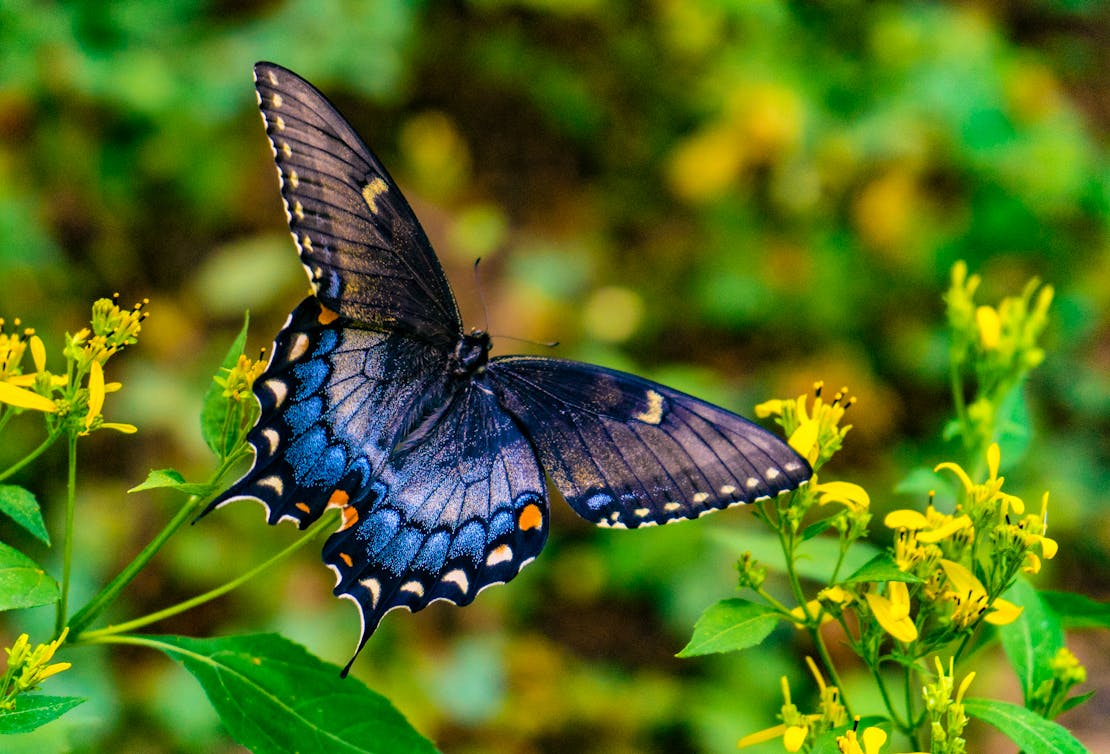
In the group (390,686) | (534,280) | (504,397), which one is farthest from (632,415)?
(534,280)

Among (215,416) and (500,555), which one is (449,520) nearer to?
(500,555)

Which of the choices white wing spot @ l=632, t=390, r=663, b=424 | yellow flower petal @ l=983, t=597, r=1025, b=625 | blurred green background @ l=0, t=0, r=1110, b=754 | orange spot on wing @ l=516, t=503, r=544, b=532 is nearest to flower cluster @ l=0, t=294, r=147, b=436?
orange spot on wing @ l=516, t=503, r=544, b=532

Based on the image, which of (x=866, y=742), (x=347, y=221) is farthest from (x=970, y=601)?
(x=347, y=221)

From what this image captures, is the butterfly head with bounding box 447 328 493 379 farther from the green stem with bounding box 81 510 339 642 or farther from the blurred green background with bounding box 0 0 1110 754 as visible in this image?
the blurred green background with bounding box 0 0 1110 754

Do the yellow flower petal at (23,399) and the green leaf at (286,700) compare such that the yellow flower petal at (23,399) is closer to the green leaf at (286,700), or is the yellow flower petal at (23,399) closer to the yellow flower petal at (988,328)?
the green leaf at (286,700)

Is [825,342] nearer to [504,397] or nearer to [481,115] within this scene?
[481,115]

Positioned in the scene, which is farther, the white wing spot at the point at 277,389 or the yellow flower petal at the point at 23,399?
the white wing spot at the point at 277,389

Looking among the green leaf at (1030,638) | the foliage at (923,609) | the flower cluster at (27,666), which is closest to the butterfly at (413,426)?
the foliage at (923,609)
